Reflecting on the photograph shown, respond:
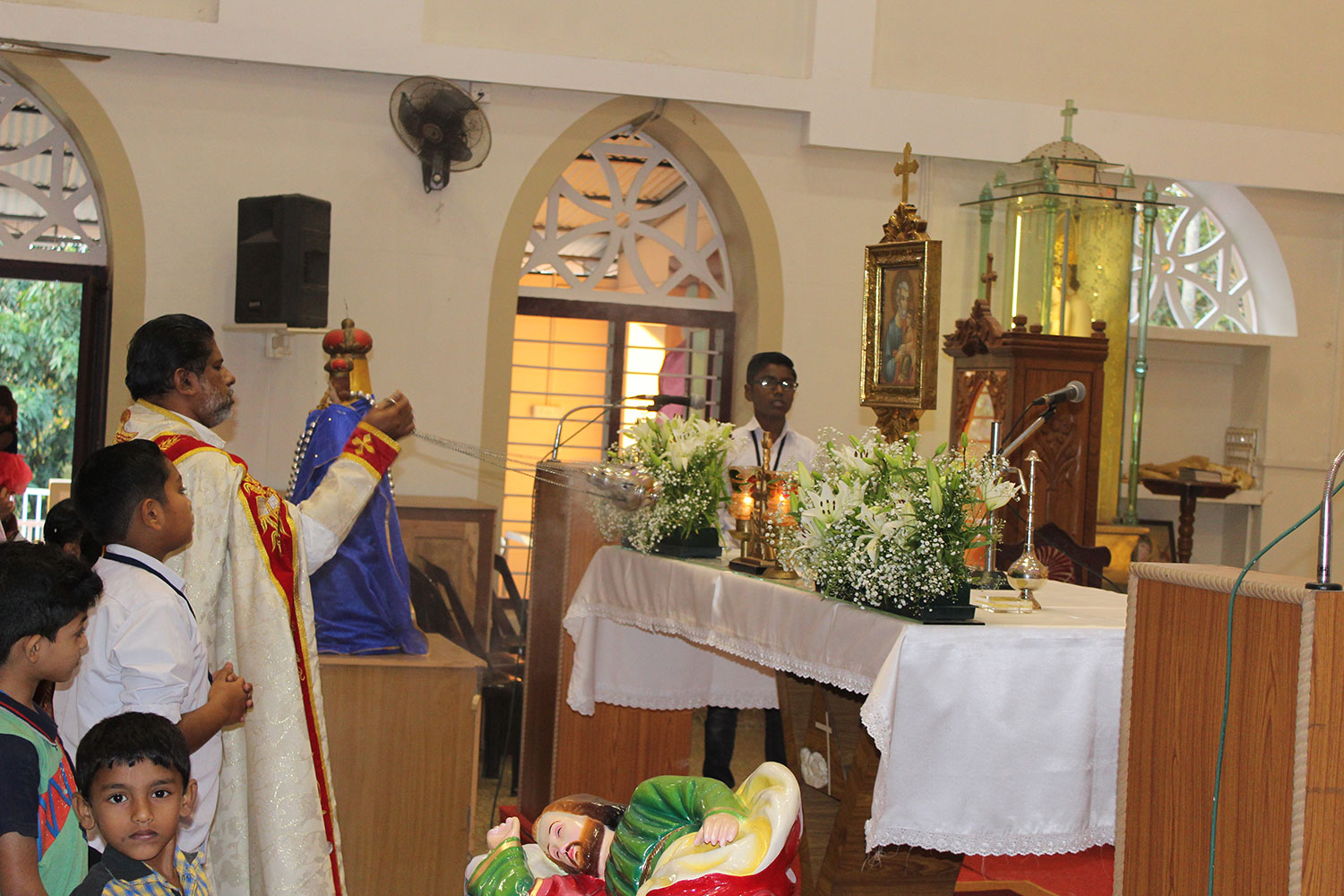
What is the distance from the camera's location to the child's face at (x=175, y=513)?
2861 mm

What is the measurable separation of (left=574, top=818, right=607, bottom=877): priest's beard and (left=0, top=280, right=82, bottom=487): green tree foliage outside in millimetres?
6010

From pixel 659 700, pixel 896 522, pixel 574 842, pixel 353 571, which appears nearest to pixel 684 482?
pixel 659 700

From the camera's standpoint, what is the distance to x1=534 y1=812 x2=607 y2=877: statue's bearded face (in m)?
2.90

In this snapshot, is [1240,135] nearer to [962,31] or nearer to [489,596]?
[962,31]

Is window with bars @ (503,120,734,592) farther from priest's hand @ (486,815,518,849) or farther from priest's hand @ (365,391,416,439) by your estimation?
priest's hand @ (486,815,518,849)

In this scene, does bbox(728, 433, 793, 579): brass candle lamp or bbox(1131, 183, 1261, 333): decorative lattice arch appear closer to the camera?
bbox(728, 433, 793, 579): brass candle lamp

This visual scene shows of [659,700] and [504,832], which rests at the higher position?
[504,832]

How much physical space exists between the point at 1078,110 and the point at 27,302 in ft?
21.3

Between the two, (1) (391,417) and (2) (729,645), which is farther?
(2) (729,645)

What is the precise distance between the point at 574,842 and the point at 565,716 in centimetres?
245

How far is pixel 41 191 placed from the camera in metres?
7.83

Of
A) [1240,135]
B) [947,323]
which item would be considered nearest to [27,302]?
[947,323]

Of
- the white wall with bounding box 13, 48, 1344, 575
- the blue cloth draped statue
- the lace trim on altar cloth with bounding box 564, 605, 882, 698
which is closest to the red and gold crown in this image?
the blue cloth draped statue

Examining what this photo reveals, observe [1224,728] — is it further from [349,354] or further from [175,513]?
[349,354]
